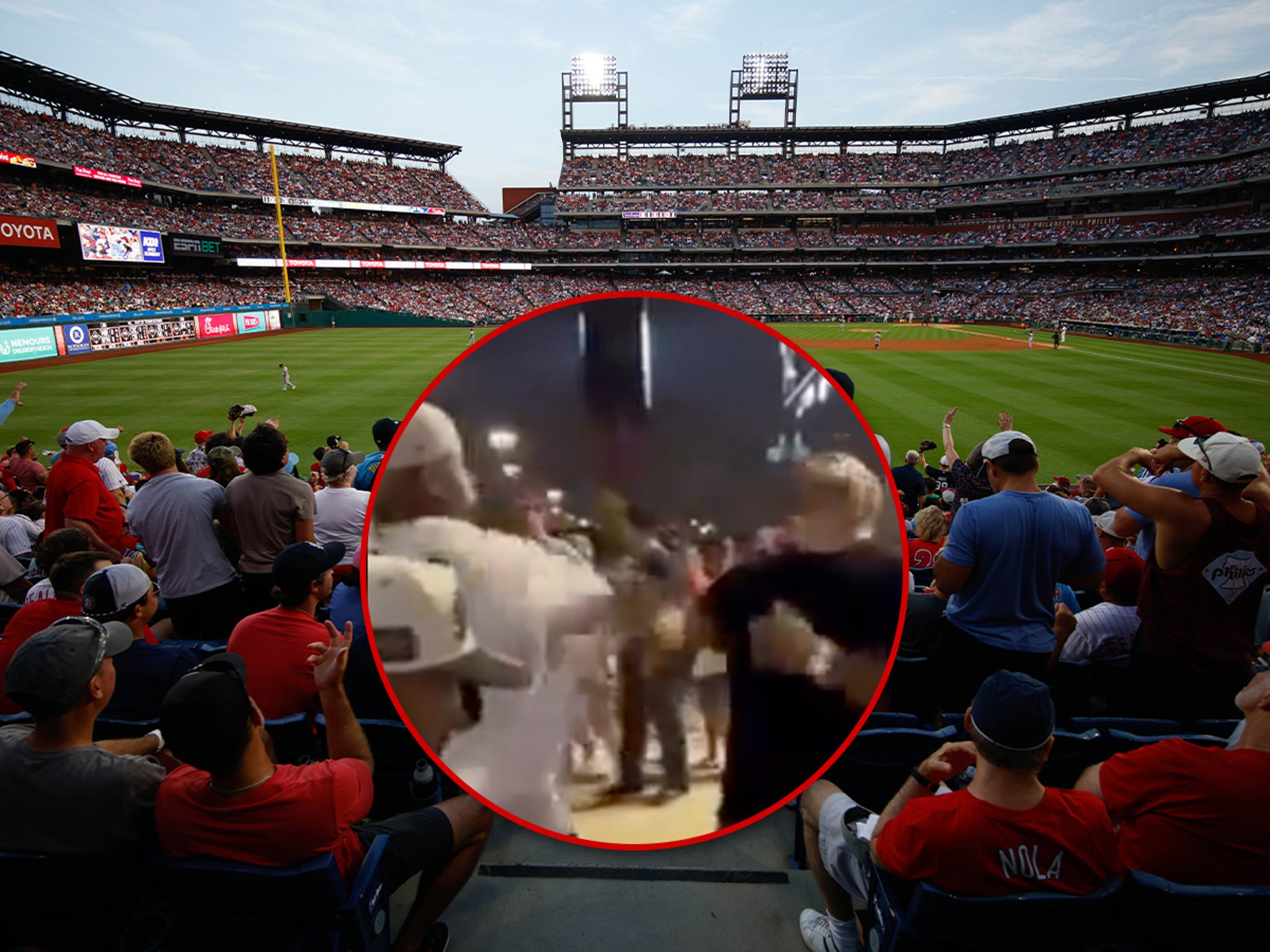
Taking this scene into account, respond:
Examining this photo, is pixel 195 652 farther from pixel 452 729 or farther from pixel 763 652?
pixel 763 652

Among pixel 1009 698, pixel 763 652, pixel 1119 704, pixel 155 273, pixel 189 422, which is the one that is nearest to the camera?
pixel 763 652

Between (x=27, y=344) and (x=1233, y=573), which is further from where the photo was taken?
(x=27, y=344)

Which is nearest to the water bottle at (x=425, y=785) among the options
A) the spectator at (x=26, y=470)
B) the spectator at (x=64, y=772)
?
the spectator at (x=64, y=772)

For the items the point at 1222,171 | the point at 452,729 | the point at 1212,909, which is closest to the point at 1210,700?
the point at 1212,909

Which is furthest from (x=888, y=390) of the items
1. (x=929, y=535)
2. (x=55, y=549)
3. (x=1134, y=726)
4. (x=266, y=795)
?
(x=266, y=795)

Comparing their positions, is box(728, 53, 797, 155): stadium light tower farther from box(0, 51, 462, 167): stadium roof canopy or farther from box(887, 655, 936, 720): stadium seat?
box(887, 655, 936, 720): stadium seat

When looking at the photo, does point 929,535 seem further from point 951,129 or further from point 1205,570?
point 951,129

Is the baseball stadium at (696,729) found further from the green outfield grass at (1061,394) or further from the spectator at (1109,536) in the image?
the green outfield grass at (1061,394)
